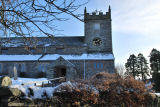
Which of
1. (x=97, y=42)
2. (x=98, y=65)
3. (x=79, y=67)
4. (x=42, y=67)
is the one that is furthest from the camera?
(x=97, y=42)

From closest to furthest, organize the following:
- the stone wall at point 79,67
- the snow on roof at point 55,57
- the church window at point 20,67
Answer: the stone wall at point 79,67
the snow on roof at point 55,57
the church window at point 20,67

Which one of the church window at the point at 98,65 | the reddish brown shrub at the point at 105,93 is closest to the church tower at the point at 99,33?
the church window at the point at 98,65

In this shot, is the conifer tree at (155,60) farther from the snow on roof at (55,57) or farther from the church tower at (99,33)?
the snow on roof at (55,57)

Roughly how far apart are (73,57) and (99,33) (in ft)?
25.2

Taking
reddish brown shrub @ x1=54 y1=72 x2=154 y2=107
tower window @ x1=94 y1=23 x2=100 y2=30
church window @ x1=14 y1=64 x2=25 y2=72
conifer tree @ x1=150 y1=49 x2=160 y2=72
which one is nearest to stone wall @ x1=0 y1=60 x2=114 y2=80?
church window @ x1=14 y1=64 x2=25 y2=72

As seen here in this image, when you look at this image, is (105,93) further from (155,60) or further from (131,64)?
(131,64)

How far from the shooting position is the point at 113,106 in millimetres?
7051

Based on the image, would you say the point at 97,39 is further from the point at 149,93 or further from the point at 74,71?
the point at 149,93

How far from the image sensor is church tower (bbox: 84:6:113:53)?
33656 millimetres

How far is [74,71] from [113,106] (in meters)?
21.5

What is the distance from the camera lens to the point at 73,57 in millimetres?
31219

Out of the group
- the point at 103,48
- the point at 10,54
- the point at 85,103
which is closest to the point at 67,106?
the point at 85,103

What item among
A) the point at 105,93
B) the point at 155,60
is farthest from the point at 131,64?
the point at 105,93

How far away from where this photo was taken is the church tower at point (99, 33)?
3366 cm
